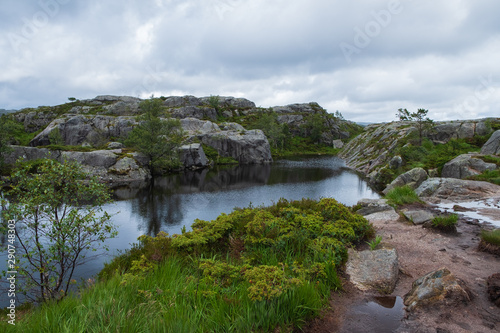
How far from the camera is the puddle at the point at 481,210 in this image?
1425cm

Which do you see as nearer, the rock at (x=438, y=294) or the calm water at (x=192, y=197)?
the rock at (x=438, y=294)

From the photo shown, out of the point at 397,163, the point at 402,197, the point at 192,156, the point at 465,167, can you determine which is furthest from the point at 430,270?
the point at 192,156

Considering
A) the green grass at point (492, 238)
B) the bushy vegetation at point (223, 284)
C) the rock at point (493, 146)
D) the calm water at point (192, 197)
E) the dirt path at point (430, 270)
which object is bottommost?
the calm water at point (192, 197)

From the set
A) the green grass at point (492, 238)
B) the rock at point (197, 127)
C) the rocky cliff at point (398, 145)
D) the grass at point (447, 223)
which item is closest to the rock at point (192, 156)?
the rock at point (197, 127)

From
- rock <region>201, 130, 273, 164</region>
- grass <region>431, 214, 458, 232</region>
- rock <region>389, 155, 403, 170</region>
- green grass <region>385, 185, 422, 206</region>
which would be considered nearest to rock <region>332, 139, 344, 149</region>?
rock <region>201, 130, 273, 164</region>

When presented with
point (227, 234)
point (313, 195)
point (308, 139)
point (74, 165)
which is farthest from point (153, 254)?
point (308, 139)

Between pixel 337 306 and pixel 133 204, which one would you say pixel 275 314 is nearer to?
pixel 337 306

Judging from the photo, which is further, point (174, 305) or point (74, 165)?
point (74, 165)

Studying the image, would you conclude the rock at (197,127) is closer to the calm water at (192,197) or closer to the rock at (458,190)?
the calm water at (192,197)

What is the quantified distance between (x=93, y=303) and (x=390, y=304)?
23.0 ft

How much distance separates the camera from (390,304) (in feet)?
23.2

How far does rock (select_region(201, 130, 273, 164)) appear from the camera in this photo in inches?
3420

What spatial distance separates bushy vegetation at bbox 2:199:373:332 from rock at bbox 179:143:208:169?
59.5 meters

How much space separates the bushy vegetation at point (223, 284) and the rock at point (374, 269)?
493mm
